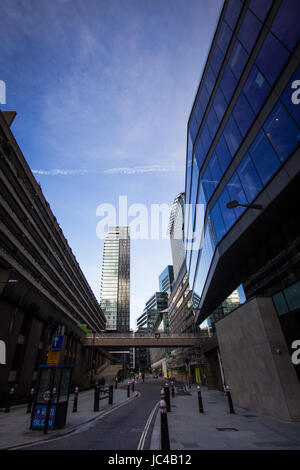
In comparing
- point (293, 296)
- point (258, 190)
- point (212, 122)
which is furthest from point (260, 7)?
point (293, 296)

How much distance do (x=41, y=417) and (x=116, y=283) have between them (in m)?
122

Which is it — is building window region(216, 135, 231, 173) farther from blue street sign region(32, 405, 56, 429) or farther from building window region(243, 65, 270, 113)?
blue street sign region(32, 405, 56, 429)

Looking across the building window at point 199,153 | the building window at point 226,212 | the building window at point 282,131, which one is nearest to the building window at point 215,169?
the building window at point 226,212

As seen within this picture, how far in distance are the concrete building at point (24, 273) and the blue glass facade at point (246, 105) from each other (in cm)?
1885

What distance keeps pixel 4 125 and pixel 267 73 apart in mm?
23785

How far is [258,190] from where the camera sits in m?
12.1

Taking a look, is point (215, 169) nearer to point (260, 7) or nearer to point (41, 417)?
point (260, 7)

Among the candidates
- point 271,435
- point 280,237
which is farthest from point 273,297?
point 271,435

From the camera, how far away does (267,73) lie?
37.6 feet

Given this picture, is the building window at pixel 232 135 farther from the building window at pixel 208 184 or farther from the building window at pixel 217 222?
the building window at pixel 217 222

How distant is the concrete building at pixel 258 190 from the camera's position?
10477 mm

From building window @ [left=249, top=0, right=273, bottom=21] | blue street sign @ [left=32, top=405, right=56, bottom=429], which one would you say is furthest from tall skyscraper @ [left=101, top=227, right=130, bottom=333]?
building window @ [left=249, top=0, right=273, bottom=21]

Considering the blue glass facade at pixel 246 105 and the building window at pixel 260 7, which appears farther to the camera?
the building window at pixel 260 7

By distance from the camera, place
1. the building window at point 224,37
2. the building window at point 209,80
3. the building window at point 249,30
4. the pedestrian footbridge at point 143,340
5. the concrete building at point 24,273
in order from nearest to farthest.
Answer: the building window at point 249,30, the building window at point 224,37, the building window at point 209,80, the concrete building at point 24,273, the pedestrian footbridge at point 143,340
